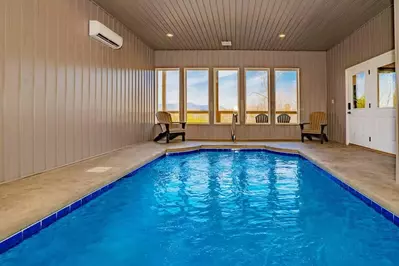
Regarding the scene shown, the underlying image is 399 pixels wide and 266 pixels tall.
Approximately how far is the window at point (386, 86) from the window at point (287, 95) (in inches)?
139

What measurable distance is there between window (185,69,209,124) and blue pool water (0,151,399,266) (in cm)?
580

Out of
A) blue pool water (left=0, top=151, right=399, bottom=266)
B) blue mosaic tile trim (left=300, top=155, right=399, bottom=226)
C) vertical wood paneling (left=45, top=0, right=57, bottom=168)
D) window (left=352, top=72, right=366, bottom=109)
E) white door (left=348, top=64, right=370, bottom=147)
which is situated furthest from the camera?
window (left=352, top=72, right=366, bottom=109)

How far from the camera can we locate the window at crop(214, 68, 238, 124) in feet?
32.0

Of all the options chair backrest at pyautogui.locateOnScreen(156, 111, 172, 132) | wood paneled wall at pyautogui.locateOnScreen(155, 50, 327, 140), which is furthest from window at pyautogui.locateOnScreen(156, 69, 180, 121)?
chair backrest at pyautogui.locateOnScreen(156, 111, 172, 132)

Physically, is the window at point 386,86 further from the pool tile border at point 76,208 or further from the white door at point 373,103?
the pool tile border at point 76,208

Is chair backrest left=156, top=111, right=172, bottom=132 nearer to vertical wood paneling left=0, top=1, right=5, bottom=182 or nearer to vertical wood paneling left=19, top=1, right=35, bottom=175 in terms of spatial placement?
vertical wood paneling left=19, top=1, right=35, bottom=175

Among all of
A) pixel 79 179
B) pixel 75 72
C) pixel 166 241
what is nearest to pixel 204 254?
pixel 166 241

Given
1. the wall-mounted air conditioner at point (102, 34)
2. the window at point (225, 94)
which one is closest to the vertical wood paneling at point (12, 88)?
the wall-mounted air conditioner at point (102, 34)

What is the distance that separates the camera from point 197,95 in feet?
32.6

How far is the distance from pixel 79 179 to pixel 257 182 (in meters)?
2.29

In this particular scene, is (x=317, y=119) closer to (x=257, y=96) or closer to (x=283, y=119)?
(x=283, y=119)

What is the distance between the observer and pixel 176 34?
25.1 ft

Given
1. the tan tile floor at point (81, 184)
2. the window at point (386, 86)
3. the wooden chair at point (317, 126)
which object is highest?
the window at point (386, 86)

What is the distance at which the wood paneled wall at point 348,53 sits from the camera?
235 inches
